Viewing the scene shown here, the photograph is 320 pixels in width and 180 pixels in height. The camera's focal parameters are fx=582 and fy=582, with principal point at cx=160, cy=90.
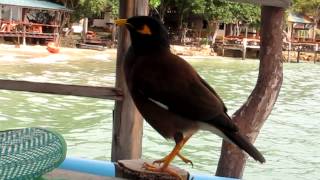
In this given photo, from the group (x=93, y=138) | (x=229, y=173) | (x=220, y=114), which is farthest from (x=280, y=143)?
(x=220, y=114)

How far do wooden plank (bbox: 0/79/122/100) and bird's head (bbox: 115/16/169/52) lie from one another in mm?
1105

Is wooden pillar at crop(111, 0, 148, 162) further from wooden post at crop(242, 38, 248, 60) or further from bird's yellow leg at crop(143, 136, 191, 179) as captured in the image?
wooden post at crop(242, 38, 248, 60)

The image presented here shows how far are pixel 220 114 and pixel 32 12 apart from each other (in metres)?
31.0

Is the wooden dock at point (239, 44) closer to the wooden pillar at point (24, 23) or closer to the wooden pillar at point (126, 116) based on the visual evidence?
the wooden pillar at point (24, 23)

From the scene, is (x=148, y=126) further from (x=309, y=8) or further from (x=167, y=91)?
(x=309, y=8)

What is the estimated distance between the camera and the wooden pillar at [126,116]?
11.3 feet

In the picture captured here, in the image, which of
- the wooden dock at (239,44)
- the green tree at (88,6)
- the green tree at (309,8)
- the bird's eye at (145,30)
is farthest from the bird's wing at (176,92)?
the green tree at (309,8)

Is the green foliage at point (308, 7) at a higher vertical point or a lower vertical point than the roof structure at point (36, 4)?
higher

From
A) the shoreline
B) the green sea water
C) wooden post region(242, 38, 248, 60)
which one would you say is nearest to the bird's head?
the green sea water

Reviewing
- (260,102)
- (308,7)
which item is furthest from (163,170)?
(308,7)

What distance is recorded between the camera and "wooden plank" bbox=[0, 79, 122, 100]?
3320 millimetres

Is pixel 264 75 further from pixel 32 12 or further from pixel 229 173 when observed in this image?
pixel 32 12

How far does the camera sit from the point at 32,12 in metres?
32.0

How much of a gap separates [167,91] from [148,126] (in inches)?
397
